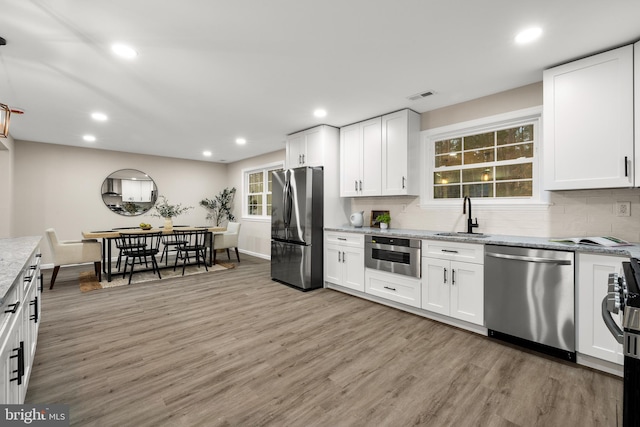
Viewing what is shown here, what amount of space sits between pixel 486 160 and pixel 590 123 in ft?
3.35

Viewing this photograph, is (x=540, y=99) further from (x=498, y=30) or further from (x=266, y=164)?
(x=266, y=164)

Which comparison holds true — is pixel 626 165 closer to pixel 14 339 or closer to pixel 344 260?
pixel 344 260

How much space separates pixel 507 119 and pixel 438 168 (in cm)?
91

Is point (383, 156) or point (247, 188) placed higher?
Answer: point (383, 156)

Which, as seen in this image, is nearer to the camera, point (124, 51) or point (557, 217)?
point (124, 51)

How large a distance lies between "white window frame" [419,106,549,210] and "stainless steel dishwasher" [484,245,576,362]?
0.81 m

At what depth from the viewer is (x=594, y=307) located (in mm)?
2146

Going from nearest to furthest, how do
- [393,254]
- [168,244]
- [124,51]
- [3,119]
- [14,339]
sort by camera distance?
[14,339]
[3,119]
[124,51]
[393,254]
[168,244]

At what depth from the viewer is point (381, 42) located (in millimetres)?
2248

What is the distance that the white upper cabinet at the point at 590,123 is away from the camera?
2.24 m

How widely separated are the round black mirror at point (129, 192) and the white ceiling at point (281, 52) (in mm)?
2585

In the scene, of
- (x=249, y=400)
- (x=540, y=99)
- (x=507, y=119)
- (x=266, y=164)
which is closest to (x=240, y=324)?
(x=249, y=400)

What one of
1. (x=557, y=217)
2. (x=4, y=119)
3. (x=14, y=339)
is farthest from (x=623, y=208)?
(x=4, y=119)

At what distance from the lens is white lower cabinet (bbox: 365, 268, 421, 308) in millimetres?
3256
